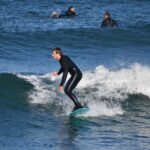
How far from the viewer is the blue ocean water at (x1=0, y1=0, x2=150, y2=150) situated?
13.8 meters

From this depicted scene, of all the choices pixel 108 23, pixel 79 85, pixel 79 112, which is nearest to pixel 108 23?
pixel 108 23

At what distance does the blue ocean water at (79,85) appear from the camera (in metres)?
13.8

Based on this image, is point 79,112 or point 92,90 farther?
point 92,90

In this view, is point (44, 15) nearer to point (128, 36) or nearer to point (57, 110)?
point (128, 36)

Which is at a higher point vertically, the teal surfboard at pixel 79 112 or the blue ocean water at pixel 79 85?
the teal surfboard at pixel 79 112

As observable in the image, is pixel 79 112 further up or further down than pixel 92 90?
further up

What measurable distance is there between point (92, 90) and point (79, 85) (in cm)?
62

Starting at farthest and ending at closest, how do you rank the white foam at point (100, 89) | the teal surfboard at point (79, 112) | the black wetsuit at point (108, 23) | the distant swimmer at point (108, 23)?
the black wetsuit at point (108, 23) < the distant swimmer at point (108, 23) < the white foam at point (100, 89) < the teal surfboard at point (79, 112)

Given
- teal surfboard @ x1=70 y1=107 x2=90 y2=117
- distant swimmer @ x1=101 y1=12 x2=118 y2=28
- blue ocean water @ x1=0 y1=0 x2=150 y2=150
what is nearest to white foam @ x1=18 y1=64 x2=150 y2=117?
blue ocean water @ x1=0 y1=0 x2=150 y2=150

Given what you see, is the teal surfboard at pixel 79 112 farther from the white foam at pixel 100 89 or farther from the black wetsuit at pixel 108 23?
the black wetsuit at pixel 108 23

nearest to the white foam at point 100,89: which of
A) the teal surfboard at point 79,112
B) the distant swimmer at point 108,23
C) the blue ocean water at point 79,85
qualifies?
the blue ocean water at point 79,85

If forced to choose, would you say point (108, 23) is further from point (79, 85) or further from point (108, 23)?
point (79, 85)

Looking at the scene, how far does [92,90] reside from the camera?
18.0 metres

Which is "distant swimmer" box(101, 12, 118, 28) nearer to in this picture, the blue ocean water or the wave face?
the blue ocean water
